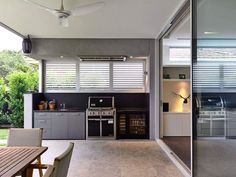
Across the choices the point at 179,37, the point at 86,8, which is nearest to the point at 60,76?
the point at 179,37

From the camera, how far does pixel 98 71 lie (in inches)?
317

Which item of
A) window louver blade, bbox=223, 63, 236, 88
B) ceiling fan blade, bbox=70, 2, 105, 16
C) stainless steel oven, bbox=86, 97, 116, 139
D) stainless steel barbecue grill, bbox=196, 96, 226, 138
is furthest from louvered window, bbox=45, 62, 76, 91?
window louver blade, bbox=223, 63, 236, 88

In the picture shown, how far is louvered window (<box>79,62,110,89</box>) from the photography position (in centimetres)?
802

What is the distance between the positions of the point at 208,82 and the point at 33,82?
6.88 metres

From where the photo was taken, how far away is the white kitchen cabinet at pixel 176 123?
24.2 ft

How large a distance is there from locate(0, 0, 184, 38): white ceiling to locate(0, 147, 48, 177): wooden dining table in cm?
243

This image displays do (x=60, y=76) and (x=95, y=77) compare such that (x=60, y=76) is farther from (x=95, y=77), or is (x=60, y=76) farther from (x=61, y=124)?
(x=61, y=124)

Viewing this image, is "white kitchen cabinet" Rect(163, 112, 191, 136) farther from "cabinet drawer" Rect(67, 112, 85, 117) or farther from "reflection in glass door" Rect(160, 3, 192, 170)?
"cabinet drawer" Rect(67, 112, 85, 117)

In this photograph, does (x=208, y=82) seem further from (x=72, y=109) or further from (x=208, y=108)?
(x=72, y=109)

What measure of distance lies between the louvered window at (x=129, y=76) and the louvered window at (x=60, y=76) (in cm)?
125

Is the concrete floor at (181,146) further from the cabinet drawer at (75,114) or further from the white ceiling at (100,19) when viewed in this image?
the white ceiling at (100,19)

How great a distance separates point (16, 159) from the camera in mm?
2469

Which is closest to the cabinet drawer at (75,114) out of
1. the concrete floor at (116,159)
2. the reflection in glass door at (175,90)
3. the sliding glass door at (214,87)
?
the concrete floor at (116,159)

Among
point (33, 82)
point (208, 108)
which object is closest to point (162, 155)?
point (208, 108)
